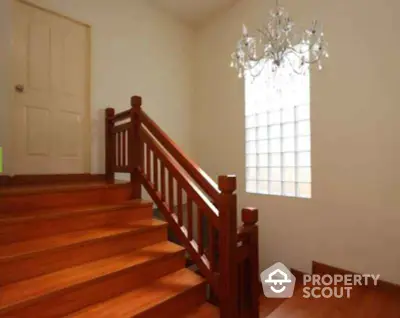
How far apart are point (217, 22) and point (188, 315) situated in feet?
12.4

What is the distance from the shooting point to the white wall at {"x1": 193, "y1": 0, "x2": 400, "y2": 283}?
6.97ft

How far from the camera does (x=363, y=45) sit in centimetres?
227

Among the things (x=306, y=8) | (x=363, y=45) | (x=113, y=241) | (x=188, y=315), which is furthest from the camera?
(x=306, y=8)

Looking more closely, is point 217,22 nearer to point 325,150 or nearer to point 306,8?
point 306,8

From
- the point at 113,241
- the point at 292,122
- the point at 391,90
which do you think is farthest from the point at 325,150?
the point at 113,241

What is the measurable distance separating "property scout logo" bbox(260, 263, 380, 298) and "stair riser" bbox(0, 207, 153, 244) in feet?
5.74

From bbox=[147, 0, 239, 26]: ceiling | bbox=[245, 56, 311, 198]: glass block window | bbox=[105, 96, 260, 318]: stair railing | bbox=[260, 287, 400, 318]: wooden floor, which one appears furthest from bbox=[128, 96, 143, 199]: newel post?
bbox=[147, 0, 239, 26]: ceiling

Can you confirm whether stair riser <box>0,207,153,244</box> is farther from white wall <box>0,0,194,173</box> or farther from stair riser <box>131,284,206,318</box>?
white wall <box>0,0,194,173</box>

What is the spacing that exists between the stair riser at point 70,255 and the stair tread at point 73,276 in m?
0.03

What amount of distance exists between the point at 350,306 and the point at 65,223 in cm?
234

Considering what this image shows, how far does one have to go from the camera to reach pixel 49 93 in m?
2.60

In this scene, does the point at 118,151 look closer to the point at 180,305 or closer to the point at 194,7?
the point at 180,305

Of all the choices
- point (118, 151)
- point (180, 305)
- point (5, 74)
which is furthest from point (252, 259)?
point (5, 74)

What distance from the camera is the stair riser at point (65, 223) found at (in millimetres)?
1473
